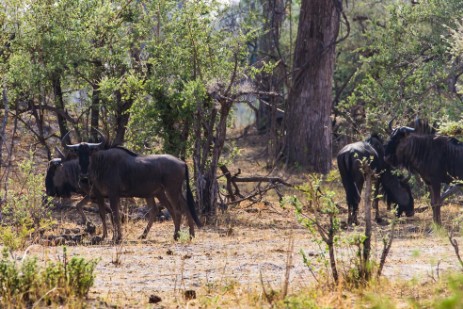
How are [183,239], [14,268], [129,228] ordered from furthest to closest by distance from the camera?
1. [129,228]
2. [183,239]
3. [14,268]

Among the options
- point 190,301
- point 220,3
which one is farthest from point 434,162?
point 190,301

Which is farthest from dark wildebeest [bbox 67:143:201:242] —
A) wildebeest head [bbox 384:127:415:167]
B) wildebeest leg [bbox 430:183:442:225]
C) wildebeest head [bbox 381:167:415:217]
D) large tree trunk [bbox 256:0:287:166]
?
large tree trunk [bbox 256:0:287:166]

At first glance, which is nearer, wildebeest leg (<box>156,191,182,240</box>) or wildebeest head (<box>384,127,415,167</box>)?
wildebeest leg (<box>156,191,182,240</box>)

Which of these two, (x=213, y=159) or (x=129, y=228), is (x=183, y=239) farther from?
(x=213, y=159)

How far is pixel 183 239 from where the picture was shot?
34.1 feet

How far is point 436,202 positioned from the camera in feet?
39.3

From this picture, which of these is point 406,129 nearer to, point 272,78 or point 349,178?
point 349,178

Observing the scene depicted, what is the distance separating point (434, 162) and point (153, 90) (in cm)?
426

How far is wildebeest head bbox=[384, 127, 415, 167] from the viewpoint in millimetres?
12297

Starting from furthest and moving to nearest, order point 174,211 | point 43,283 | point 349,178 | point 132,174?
point 349,178 → point 174,211 → point 132,174 → point 43,283

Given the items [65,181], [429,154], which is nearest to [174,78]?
[65,181]

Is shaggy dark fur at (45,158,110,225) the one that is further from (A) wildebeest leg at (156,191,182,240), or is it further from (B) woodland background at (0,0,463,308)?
(A) wildebeest leg at (156,191,182,240)

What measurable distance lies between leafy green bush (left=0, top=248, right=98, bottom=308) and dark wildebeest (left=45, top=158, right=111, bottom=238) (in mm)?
5521

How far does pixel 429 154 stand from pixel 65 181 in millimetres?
5172
